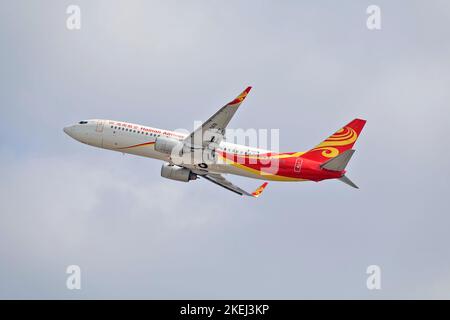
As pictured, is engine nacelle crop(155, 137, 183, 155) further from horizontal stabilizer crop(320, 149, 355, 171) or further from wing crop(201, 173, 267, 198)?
horizontal stabilizer crop(320, 149, 355, 171)

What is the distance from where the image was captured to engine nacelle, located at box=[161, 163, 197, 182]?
228 feet

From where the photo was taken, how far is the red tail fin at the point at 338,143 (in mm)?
67312

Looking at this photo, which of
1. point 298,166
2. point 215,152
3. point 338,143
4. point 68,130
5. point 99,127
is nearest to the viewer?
point 298,166

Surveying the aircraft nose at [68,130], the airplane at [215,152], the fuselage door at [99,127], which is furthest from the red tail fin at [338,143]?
the aircraft nose at [68,130]

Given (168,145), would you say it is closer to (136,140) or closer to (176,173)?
(136,140)

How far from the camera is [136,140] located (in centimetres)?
6831

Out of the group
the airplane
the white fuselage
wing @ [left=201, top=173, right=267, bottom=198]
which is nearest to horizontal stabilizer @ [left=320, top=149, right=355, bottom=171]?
the airplane

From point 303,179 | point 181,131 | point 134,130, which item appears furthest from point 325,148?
point 134,130

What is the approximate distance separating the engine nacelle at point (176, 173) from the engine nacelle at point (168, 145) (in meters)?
4.13

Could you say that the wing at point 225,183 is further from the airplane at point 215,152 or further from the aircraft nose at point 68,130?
the aircraft nose at point 68,130

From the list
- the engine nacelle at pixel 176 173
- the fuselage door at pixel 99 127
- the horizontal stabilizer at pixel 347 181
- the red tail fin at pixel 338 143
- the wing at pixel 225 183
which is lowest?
the horizontal stabilizer at pixel 347 181

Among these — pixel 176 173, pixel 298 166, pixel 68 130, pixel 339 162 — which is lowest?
pixel 339 162

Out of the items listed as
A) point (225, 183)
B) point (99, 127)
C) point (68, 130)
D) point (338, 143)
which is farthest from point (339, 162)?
point (68, 130)

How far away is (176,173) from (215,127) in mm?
8624
